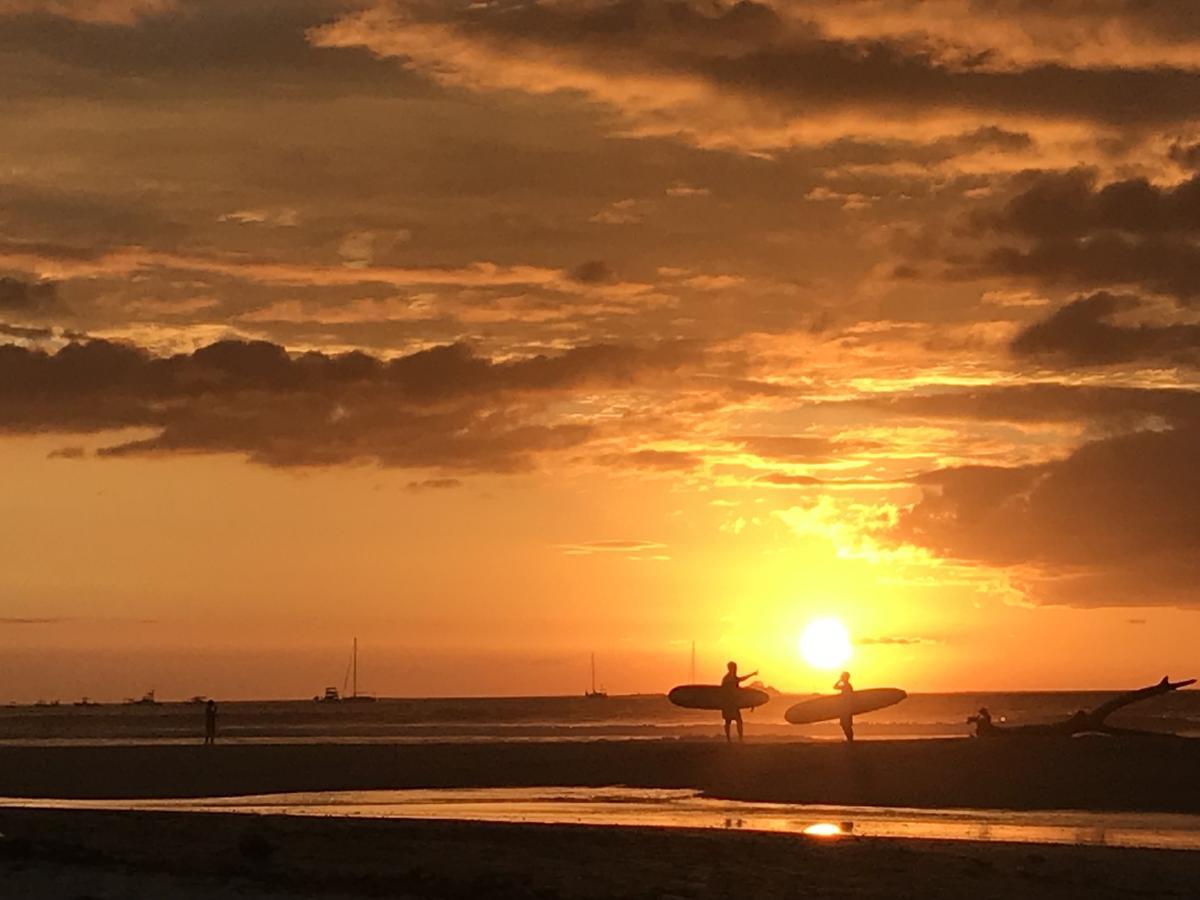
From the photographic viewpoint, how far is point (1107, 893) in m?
18.6

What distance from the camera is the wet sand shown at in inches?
1278

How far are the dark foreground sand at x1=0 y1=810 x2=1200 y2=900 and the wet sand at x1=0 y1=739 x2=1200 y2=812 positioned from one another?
30.2 ft

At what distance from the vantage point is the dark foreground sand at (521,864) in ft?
56.6

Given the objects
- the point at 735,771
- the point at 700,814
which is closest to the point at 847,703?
the point at 735,771

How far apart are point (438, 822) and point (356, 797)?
32.3 feet

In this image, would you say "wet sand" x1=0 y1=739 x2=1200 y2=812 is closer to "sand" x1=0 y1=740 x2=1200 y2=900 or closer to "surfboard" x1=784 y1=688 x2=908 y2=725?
"sand" x1=0 y1=740 x2=1200 y2=900

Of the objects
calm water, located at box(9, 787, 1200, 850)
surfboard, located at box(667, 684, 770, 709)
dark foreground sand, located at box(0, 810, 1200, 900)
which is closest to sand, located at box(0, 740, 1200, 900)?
dark foreground sand, located at box(0, 810, 1200, 900)

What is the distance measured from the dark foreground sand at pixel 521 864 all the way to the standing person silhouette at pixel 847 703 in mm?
16293

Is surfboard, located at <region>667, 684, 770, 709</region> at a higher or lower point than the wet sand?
higher

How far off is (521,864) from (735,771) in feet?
57.3

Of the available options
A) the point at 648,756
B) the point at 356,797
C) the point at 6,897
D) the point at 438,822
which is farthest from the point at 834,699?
the point at 6,897

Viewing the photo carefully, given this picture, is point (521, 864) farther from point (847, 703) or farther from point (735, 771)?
point (847, 703)

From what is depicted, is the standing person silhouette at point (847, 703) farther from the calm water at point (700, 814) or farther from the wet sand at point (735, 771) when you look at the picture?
the calm water at point (700, 814)

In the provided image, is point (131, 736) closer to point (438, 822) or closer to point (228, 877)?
point (438, 822)
